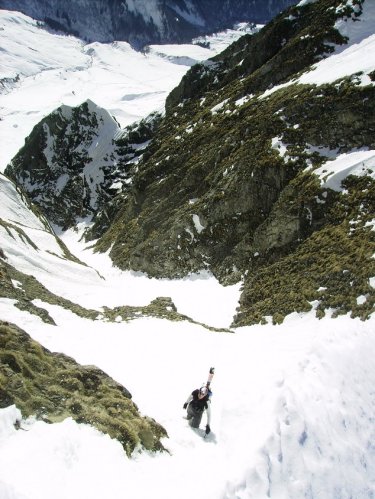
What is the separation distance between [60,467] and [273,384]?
789cm

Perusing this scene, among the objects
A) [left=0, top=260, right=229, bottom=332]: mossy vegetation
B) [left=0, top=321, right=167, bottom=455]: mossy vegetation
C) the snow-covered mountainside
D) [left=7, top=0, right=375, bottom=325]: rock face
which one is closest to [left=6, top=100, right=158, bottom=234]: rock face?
the snow-covered mountainside

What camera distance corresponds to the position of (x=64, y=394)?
31.5ft

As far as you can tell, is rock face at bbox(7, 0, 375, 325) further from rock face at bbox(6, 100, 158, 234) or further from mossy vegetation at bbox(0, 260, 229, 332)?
rock face at bbox(6, 100, 158, 234)

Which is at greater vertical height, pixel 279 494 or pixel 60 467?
pixel 60 467

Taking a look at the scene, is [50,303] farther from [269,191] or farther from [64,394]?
[269,191]

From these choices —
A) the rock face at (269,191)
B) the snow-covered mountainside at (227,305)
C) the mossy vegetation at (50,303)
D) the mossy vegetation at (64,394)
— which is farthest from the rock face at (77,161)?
the mossy vegetation at (64,394)

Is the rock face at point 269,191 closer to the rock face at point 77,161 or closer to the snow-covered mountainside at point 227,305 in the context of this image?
the snow-covered mountainside at point 227,305

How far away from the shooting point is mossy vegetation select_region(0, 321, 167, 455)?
8.60m

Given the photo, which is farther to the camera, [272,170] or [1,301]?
[272,170]

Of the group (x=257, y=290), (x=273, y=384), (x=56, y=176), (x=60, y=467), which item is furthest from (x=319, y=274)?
(x=56, y=176)

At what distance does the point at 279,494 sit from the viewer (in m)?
9.70

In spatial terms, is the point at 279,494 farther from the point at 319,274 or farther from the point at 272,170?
the point at 272,170

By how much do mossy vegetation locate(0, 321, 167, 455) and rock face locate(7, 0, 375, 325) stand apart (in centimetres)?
1191

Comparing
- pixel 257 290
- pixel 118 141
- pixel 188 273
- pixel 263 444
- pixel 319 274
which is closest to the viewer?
pixel 263 444
